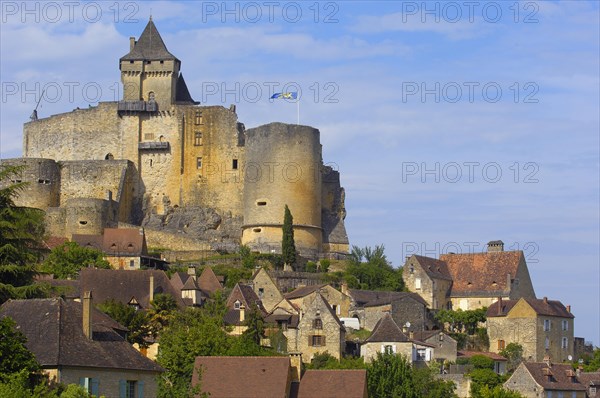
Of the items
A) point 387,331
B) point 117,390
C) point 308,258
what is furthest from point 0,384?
point 308,258

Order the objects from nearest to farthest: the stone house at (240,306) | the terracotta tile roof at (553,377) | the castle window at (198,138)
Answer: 1. the stone house at (240,306)
2. the terracotta tile roof at (553,377)
3. the castle window at (198,138)

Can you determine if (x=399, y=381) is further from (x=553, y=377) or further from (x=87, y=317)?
(x=87, y=317)

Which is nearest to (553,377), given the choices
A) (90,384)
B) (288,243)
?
(288,243)

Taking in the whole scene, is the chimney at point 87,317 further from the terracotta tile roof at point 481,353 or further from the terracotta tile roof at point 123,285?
the terracotta tile roof at point 481,353

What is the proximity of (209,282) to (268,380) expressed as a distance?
82.8ft

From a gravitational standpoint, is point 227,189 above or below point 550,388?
above

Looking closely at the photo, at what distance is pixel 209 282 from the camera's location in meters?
77.1

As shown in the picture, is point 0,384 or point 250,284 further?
point 250,284

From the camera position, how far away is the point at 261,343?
68.6 m

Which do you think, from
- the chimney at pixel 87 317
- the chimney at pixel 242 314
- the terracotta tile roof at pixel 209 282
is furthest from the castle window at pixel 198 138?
the chimney at pixel 87 317

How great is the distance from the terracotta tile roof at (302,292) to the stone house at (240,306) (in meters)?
2.13

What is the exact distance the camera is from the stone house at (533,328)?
255 feet

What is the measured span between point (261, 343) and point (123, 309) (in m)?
8.69

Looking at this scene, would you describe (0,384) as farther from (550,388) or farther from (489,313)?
(489,313)
